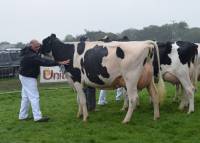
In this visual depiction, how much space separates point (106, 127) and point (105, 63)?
167cm

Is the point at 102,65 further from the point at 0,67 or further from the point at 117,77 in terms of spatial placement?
the point at 0,67

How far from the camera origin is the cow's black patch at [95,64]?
12211 mm

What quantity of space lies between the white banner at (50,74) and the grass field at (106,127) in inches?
248

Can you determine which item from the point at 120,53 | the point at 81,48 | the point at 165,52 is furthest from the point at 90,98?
the point at 120,53

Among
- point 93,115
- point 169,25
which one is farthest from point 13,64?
point 169,25

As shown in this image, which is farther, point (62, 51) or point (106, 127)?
point (62, 51)

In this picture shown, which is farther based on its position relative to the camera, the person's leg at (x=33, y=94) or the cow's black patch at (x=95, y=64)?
the person's leg at (x=33, y=94)

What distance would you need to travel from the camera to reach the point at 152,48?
A: 1202cm

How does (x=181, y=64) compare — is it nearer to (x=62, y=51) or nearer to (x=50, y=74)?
(x=62, y=51)

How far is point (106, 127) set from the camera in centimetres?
1145

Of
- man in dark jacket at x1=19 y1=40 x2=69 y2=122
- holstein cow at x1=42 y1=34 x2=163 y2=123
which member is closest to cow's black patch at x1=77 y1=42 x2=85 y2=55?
holstein cow at x1=42 y1=34 x2=163 y2=123

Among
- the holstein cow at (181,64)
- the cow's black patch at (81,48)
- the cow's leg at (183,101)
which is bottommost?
the cow's leg at (183,101)

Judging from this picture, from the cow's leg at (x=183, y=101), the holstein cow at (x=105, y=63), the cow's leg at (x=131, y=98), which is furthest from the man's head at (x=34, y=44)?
the cow's leg at (x=183, y=101)

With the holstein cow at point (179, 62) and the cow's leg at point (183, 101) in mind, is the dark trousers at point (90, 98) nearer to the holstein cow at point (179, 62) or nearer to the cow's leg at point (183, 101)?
the holstein cow at point (179, 62)
